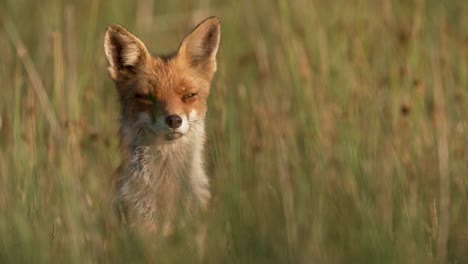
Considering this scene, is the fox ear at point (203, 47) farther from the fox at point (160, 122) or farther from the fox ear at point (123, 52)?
the fox ear at point (123, 52)

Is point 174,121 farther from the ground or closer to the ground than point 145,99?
closer to the ground

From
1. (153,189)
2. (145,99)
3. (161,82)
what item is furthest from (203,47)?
(153,189)

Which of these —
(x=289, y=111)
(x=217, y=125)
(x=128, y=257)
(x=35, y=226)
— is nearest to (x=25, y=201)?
(x=35, y=226)

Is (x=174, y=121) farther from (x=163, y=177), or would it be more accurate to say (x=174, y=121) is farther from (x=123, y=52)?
(x=123, y=52)

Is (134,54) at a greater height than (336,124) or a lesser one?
greater

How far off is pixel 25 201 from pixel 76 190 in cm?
45

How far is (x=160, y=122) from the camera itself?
5223 millimetres

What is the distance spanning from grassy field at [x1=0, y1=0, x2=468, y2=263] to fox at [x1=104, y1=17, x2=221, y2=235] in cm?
14

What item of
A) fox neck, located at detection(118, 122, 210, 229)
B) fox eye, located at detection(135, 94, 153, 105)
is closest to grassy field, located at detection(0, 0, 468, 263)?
fox neck, located at detection(118, 122, 210, 229)

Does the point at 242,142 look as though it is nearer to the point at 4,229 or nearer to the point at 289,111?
the point at 289,111

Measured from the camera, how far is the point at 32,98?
616 centimetres

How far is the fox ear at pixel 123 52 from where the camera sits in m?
5.59

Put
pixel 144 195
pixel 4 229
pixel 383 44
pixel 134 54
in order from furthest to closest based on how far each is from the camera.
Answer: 1. pixel 383 44
2. pixel 134 54
3. pixel 144 195
4. pixel 4 229

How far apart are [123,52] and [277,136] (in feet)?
3.49
